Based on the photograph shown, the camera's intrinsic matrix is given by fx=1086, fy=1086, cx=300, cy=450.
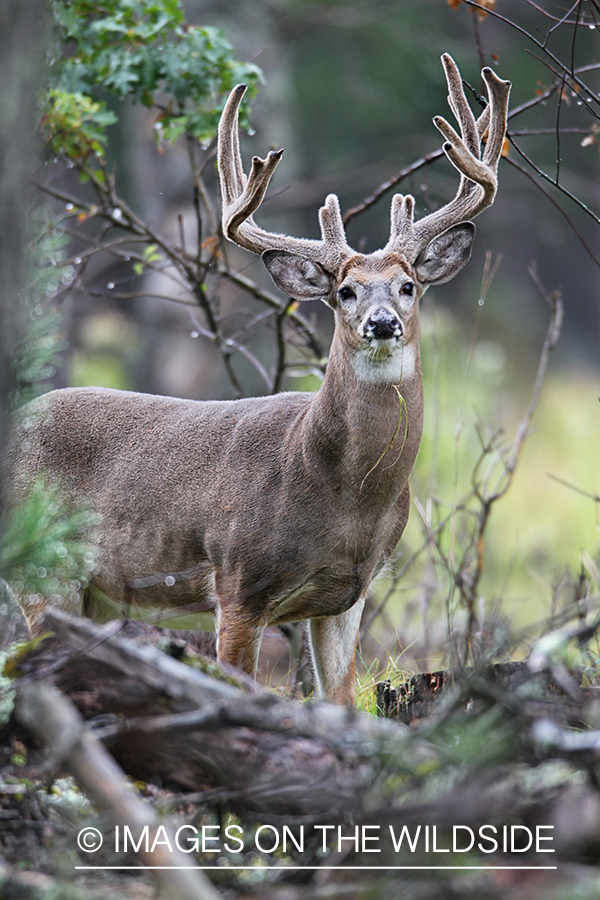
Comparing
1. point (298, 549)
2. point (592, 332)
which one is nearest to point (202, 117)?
point (298, 549)

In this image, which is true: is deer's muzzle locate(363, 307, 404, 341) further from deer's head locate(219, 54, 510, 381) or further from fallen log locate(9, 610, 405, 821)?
fallen log locate(9, 610, 405, 821)

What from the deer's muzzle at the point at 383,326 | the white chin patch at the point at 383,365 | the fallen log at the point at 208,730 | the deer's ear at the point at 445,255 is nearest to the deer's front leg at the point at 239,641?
the white chin patch at the point at 383,365

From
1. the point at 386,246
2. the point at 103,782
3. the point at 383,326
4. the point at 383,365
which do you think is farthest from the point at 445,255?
the point at 103,782

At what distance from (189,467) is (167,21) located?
245 cm

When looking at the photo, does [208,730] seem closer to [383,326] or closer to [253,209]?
[383,326]

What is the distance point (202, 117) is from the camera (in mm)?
5918

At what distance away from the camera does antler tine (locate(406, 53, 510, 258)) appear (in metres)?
4.45

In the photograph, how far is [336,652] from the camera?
16.4 ft

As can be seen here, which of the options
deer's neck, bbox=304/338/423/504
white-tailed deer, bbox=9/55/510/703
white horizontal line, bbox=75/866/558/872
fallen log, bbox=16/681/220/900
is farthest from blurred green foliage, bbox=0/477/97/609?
deer's neck, bbox=304/338/423/504

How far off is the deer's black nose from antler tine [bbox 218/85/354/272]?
0.58 m

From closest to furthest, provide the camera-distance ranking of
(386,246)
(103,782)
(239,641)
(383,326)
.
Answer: (103,782), (383,326), (239,641), (386,246)

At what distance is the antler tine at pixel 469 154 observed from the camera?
445cm

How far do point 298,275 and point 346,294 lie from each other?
0.33 m

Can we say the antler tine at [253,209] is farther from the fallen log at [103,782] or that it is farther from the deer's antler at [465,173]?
the fallen log at [103,782]
